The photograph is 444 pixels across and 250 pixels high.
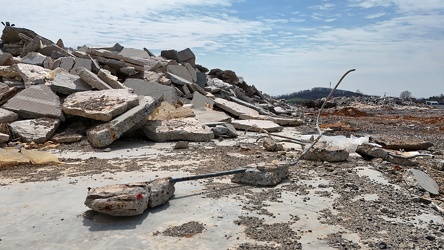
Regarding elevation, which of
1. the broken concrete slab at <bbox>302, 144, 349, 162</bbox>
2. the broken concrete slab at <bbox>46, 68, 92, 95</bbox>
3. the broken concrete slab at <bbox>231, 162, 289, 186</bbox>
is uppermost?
the broken concrete slab at <bbox>46, 68, 92, 95</bbox>

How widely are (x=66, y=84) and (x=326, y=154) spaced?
6.50m

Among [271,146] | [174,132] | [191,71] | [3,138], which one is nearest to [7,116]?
[3,138]

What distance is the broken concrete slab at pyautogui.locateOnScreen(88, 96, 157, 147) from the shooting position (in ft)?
26.3

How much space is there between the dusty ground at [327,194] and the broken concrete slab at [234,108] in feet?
15.6

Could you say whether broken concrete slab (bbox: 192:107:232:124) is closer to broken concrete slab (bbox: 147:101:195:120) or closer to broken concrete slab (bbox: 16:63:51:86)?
broken concrete slab (bbox: 147:101:195:120)

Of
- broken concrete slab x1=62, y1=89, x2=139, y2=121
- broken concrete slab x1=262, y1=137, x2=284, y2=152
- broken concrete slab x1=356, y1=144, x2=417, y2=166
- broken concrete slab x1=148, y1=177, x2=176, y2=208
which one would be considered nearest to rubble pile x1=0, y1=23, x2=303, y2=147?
broken concrete slab x1=62, y1=89, x2=139, y2=121

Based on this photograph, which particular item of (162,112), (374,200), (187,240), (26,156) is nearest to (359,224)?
(374,200)

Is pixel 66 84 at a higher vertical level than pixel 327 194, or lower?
higher

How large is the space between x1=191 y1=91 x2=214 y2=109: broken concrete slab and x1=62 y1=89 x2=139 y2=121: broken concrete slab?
11.6 feet

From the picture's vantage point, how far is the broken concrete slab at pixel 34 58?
1209 centimetres

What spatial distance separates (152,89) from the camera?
11.9m

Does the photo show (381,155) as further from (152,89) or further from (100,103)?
(152,89)

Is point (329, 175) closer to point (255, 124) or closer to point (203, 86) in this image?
point (255, 124)

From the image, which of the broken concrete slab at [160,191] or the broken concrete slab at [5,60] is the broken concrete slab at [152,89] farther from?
the broken concrete slab at [160,191]
